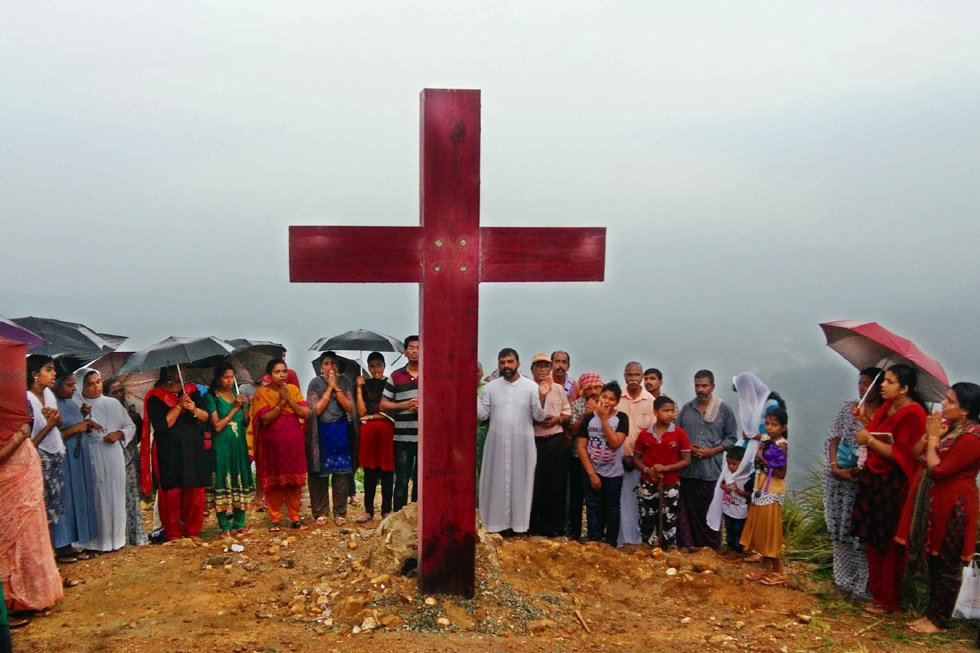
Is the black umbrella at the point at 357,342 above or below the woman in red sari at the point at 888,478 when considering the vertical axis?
above

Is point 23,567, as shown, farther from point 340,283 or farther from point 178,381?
point 340,283

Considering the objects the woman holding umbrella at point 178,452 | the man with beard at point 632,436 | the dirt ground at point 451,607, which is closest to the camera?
the dirt ground at point 451,607

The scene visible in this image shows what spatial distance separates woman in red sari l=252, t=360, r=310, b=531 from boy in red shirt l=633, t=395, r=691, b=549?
10.8 feet

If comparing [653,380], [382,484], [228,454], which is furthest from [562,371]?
[228,454]

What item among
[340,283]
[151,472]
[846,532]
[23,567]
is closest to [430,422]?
[340,283]

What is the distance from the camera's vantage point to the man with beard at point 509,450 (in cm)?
839

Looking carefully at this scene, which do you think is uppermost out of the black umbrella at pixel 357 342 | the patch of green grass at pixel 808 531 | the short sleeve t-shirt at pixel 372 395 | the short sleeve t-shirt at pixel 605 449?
the black umbrella at pixel 357 342

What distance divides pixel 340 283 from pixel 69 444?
3.89m

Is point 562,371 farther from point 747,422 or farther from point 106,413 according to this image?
point 106,413

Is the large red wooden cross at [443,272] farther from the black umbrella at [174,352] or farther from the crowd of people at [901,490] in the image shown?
the crowd of people at [901,490]

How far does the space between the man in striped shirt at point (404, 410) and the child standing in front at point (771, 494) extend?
3.19 metres

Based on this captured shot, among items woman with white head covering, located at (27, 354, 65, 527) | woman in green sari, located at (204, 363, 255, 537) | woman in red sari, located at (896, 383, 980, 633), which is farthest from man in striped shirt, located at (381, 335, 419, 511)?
woman in red sari, located at (896, 383, 980, 633)

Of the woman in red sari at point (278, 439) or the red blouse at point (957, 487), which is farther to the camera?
the woman in red sari at point (278, 439)

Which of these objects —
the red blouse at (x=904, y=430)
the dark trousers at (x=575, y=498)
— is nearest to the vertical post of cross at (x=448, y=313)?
the dark trousers at (x=575, y=498)
